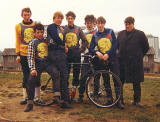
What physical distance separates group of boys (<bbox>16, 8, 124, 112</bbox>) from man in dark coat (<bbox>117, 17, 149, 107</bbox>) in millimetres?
311

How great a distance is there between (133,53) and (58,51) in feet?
5.98

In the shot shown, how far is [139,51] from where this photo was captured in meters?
4.54

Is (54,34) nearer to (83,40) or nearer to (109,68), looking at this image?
(83,40)

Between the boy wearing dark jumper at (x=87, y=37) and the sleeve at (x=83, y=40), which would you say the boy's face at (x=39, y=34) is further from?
the boy wearing dark jumper at (x=87, y=37)

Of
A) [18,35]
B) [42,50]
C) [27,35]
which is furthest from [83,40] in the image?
[18,35]

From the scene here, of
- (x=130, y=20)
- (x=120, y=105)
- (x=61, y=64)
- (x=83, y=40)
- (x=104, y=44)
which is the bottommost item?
(x=120, y=105)

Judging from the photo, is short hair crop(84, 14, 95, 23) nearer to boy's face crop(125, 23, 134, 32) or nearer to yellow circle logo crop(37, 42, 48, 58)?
boy's face crop(125, 23, 134, 32)

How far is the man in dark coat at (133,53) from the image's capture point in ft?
14.8

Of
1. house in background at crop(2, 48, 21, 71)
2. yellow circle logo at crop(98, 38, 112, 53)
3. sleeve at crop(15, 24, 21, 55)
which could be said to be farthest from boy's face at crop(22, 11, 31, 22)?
house in background at crop(2, 48, 21, 71)

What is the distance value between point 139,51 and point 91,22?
1.56 m

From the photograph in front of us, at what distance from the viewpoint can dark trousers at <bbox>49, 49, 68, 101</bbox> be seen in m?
4.20

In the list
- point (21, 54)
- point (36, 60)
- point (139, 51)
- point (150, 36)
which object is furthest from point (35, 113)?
point (150, 36)

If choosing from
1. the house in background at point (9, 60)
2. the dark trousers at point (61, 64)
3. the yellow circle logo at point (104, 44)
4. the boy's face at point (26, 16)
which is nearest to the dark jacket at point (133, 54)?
the yellow circle logo at point (104, 44)

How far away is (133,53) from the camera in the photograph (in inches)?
178
